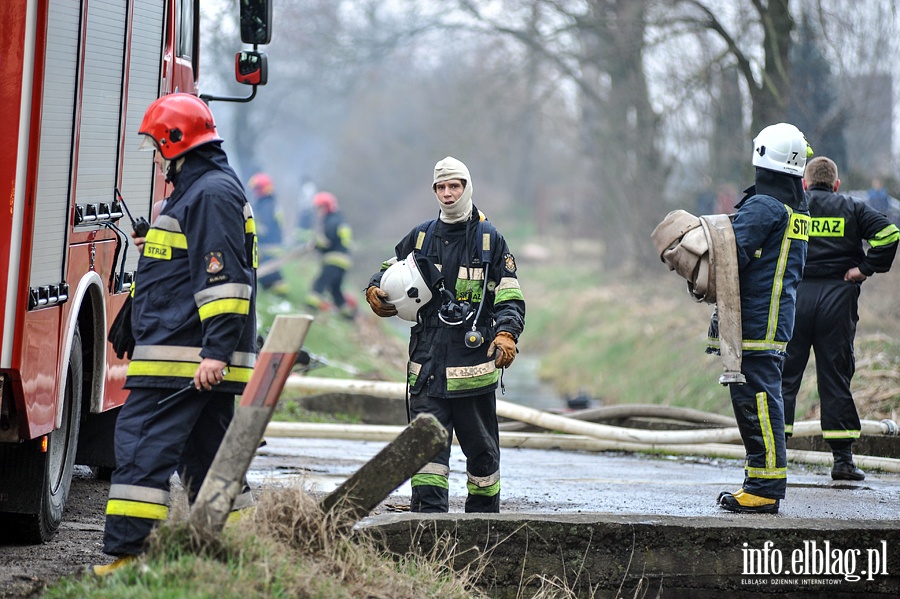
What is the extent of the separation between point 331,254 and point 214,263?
1501cm

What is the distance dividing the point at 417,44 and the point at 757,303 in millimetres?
20727

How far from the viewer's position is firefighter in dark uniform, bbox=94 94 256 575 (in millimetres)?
4512

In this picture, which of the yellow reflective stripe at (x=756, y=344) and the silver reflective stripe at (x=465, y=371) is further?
the yellow reflective stripe at (x=756, y=344)

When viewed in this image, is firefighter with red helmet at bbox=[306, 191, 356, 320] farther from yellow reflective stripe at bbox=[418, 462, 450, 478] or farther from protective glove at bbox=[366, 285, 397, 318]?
yellow reflective stripe at bbox=[418, 462, 450, 478]

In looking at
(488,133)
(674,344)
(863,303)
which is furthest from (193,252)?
(488,133)

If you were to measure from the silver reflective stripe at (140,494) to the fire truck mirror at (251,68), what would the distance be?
3.62m

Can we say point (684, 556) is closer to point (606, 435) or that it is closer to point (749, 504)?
point (749, 504)

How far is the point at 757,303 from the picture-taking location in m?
6.28

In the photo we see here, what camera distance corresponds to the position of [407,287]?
575 cm

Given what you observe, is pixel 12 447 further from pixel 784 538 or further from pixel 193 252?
pixel 784 538

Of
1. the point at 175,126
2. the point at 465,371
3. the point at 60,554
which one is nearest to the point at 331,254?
the point at 465,371

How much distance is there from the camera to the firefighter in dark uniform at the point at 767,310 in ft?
20.5

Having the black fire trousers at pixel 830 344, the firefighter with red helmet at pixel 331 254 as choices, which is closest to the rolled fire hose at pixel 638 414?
the black fire trousers at pixel 830 344

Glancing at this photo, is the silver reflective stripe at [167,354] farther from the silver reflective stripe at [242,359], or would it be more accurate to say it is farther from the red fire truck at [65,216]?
the red fire truck at [65,216]
